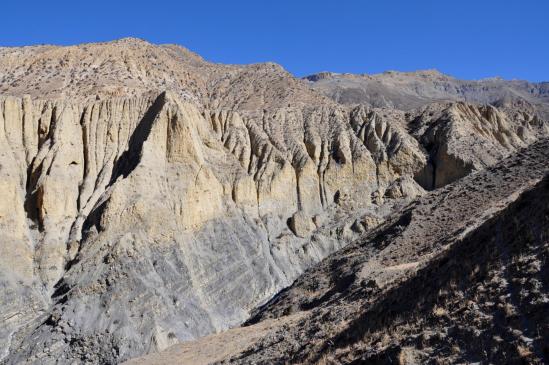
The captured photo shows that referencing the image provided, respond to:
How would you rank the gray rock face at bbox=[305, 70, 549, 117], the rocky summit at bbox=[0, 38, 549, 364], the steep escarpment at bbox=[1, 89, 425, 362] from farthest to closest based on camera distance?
the gray rock face at bbox=[305, 70, 549, 117]
the steep escarpment at bbox=[1, 89, 425, 362]
the rocky summit at bbox=[0, 38, 549, 364]

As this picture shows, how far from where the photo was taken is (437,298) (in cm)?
1268

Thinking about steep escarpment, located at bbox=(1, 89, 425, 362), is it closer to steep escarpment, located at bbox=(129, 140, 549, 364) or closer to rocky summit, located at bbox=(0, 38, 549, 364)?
rocky summit, located at bbox=(0, 38, 549, 364)

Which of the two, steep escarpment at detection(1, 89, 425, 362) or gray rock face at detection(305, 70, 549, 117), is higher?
gray rock face at detection(305, 70, 549, 117)

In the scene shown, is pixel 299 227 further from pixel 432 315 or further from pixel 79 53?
pixel 432 315

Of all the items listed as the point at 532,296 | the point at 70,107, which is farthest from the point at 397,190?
the point at 532,296

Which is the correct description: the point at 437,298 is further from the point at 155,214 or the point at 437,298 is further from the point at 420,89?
→ the point at 420,89

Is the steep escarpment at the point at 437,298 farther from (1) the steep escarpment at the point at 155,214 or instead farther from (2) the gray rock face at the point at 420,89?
(2) the gray rock face at the point at 420,89

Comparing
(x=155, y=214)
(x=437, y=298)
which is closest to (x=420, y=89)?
(x=155, y=214)

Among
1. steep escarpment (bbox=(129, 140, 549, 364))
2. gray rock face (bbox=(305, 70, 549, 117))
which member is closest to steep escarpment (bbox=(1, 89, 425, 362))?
steep escarpment (bbox=(129, 140, 549, 364))

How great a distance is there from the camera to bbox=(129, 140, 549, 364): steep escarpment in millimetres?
10641

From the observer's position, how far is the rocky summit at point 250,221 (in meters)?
13.0

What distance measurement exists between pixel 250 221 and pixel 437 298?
31815mm

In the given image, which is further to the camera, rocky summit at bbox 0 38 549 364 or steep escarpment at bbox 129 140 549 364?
rocky summit at bbox 0 38 549 364

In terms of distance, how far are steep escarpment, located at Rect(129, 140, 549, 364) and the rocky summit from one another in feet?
0.21
